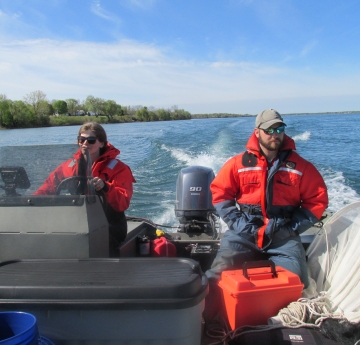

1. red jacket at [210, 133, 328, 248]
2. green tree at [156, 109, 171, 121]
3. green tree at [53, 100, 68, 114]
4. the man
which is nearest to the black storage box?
the man

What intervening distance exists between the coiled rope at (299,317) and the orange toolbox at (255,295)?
0.06 m

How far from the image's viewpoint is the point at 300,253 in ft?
8.53

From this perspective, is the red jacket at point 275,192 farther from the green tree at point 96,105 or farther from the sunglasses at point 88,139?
the green tree at point 96,105

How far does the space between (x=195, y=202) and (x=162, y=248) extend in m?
0.91

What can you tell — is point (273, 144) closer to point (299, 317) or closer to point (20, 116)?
point (299, 317)

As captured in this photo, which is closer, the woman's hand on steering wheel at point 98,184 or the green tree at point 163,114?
the woman's hand on steering wheel at point 98,184

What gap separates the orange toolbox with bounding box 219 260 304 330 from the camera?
2.01 m

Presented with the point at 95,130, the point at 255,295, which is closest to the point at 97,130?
the point at 95,130

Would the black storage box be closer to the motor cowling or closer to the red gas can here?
the red gas can

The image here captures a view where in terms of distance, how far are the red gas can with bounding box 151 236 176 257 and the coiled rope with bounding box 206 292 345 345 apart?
119 cm

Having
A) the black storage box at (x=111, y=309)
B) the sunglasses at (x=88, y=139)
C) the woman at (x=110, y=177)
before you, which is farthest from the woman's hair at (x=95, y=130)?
the black storage box at (x=111, y=309)

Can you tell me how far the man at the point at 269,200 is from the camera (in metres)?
2.64

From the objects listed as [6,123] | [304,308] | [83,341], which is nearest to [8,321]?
[83,341]

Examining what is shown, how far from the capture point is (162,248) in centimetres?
320
